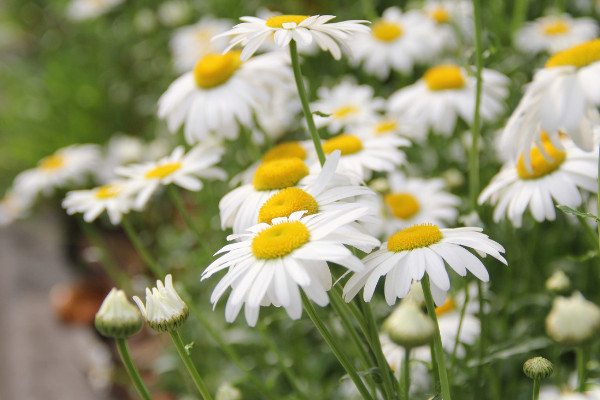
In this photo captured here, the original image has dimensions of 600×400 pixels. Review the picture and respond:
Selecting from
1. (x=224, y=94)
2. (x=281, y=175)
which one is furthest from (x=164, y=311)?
(x=224, y=94)

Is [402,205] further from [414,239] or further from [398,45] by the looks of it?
[398,45]

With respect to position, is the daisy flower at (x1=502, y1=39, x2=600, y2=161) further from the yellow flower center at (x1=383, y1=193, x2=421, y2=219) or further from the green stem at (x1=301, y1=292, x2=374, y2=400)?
the yellow flower center at (x1=383, y1=193, x2=421, y2=219)

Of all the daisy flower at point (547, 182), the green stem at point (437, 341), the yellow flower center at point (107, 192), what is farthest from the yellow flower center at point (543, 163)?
the yellow flower center at point (107, 192)

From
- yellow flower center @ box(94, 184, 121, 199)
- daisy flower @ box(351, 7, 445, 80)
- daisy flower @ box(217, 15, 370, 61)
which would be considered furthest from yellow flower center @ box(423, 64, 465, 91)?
yellow flower center @ box(94, 184, 121, 199)

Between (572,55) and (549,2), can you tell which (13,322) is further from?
(549,2)

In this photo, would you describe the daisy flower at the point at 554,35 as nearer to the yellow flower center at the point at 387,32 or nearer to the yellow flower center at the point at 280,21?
the yellow flower center at the point at 387,32

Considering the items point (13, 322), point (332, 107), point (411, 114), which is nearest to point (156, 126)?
point (13, 322)

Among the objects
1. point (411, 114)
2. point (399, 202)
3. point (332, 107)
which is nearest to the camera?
point (399, 202)
